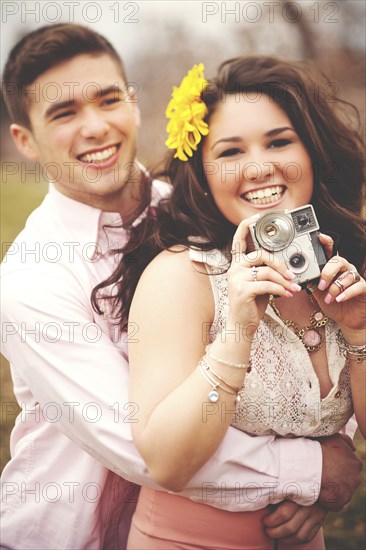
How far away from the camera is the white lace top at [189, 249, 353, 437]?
6.86ft

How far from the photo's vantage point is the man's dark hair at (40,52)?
278 centimetres

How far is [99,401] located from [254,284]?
68 cm

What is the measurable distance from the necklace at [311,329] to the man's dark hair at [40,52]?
53.3 inches

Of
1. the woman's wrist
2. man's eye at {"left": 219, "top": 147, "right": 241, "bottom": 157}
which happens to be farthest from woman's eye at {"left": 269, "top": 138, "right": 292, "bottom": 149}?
the woman's wrist

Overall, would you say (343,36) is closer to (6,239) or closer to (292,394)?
(6,239)

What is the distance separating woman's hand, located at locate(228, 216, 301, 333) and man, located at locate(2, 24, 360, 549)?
0.35 meters

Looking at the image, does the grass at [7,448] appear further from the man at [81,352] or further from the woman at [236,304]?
the woman at [236,304]

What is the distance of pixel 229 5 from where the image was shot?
7.25m

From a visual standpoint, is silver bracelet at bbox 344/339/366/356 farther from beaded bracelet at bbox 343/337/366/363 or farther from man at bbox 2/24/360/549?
man at bbox 2/24/360/549

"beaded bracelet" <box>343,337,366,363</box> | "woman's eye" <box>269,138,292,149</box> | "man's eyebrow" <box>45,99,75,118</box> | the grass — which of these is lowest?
the grass

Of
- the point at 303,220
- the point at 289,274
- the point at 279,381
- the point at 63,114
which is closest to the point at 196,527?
the point at 279,381

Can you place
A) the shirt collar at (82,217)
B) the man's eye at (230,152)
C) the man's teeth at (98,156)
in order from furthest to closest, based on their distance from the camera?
the man's teeth at (98,156) < the shirt collar at (82,217) < the man's eye at (230,152)

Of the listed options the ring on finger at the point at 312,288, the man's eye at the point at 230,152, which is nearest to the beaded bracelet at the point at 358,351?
the ring on finger at the point at 312,288

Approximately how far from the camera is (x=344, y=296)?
6.42 feet
